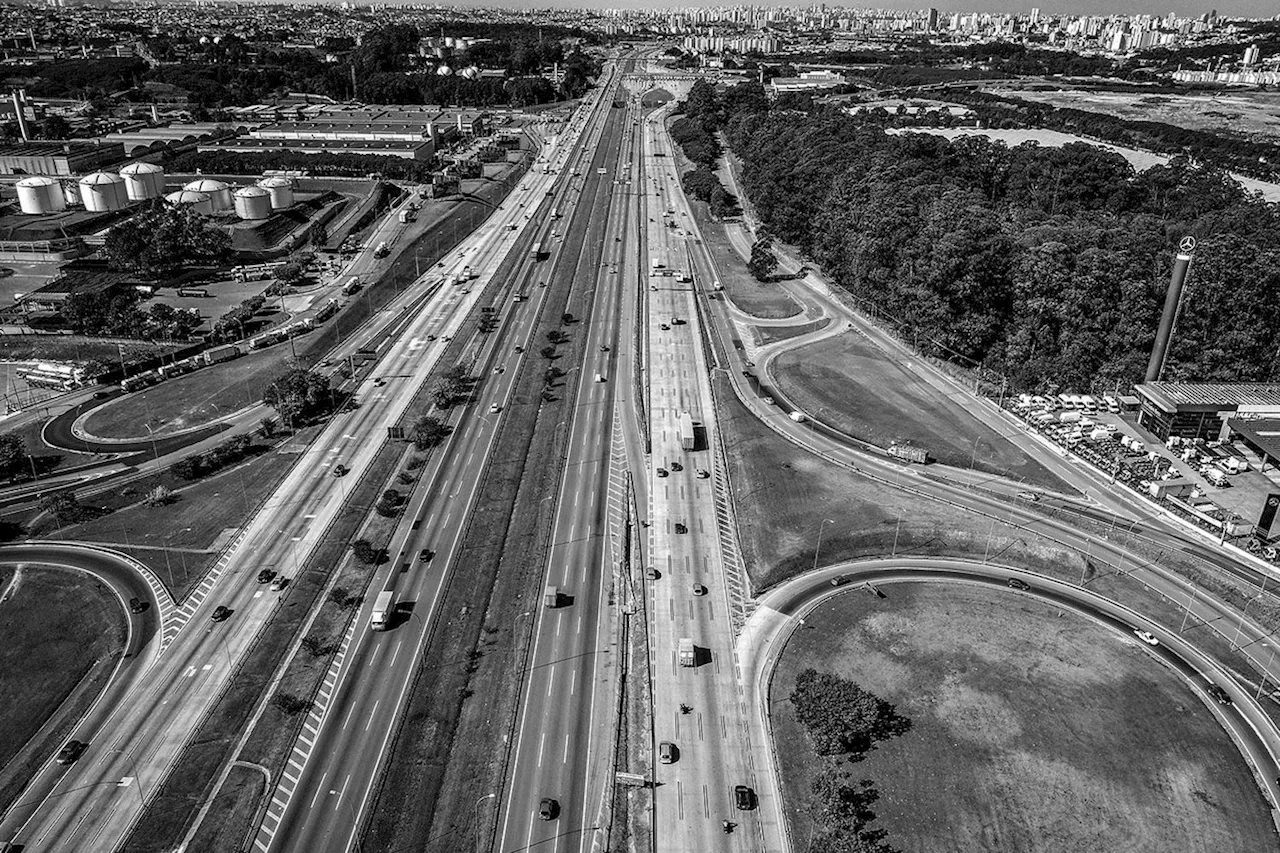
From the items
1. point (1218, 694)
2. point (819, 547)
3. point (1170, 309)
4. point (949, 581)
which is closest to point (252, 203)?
point (819, 547)

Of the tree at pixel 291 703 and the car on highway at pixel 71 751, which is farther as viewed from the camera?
the tree at pixel 291 703

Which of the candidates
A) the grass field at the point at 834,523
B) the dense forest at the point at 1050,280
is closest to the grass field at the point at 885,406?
the dense forest at the point at 1050,280

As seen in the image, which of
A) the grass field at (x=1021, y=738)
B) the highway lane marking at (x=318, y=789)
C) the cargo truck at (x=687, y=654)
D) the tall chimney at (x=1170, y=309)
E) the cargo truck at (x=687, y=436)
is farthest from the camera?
the tall chimney at (x=1170, y=309)

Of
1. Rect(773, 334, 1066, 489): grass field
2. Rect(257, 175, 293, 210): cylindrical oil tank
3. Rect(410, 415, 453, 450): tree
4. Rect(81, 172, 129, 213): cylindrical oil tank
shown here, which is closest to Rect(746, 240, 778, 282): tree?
Rect(773, 334, 1066, 489): grass field

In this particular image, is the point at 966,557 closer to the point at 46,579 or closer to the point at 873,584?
the point at 873,584

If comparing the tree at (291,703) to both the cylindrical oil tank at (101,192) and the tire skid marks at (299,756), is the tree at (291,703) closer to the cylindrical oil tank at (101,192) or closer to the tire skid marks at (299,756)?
the tire skid marks at (299,756)
